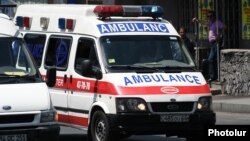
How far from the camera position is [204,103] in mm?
12922

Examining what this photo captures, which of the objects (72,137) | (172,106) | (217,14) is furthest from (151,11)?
(217,14)

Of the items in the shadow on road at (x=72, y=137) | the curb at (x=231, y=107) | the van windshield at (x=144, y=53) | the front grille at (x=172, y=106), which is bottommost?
the curb at (x=231, y=107)

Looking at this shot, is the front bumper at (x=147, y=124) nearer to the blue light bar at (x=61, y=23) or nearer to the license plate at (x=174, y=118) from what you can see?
the license plate at (x=174, y=118)

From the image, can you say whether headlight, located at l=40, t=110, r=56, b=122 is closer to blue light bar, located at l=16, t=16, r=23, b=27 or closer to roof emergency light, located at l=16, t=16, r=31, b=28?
roof emergency light, located at l=16, t=16, r=31, b=28

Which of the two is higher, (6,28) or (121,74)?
(6,28)

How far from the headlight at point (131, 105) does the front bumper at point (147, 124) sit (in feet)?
0.30

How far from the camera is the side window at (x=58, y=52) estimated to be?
14.0 meters

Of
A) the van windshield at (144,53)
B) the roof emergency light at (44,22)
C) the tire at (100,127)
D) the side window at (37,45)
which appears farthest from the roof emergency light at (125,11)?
the tire at (100,127)

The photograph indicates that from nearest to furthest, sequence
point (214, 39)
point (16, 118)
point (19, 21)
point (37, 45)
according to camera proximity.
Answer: point (16, 118), point (37, 45), point (19, 21), point (214, 39)

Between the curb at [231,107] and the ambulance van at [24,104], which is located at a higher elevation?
the ambulance van at [24,104]

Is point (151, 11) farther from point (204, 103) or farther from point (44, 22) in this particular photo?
point (44, 22)

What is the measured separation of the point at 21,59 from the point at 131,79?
1.70 metres

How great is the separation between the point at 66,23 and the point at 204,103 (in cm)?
279

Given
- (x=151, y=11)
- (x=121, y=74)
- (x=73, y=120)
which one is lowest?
(x=73, y=120)
